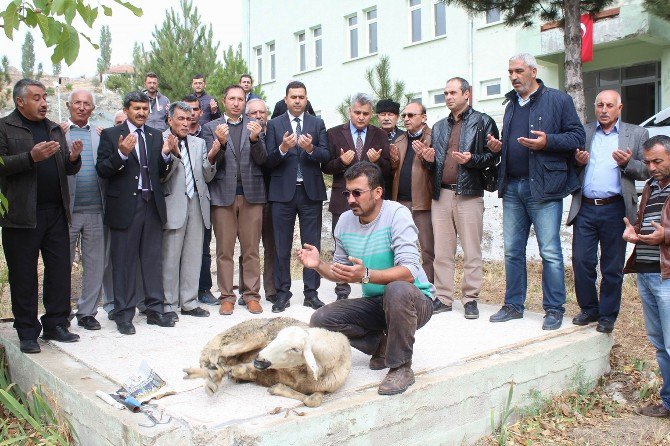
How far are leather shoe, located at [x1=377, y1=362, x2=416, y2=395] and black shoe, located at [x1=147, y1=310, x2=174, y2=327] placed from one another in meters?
2.18

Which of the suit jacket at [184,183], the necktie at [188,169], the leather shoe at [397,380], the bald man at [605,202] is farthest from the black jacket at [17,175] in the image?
the bald man at [605,202]

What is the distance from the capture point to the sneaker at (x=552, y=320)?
496 cm

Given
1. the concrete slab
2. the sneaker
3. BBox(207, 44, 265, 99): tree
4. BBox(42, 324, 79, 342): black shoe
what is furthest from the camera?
BBox(207, 44, 265, 99): tree

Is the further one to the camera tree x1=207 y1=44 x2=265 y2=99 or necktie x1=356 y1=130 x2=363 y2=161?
tree x1=207 y1=44 x2=265 y2=99

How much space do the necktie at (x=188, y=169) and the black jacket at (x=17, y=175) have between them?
107 cm

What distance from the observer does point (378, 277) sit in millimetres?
3688

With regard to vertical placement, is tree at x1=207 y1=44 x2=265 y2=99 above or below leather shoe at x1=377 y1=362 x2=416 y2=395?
above

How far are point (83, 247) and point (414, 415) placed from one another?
9.71ft

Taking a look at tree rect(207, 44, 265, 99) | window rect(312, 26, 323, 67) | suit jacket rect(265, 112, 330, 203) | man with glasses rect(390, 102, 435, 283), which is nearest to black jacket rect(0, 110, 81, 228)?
suit jacket rect(265, 112, 330, 203)

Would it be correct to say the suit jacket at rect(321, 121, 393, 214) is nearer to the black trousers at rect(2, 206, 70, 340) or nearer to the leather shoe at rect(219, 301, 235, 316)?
the leather shoe at rect(219, 301, 235, 316)

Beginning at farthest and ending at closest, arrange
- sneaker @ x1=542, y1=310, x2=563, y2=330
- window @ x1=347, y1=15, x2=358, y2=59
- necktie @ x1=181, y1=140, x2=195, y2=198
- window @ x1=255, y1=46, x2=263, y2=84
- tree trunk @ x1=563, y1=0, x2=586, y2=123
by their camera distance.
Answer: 1. window @ x1=255, y1=46, x2=263, y2=84
2. window @ x1=347, y1=15, x2=358, y2=59
3. tree trunk @ x1=563, y1=0, x2=586, y2=123
4. necktie @ x1=181, y1=140, x2=195, y2=198
5. sneaker @ x1=542, y1=310, x2=563, y2=330

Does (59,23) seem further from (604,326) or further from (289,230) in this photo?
(604,326)

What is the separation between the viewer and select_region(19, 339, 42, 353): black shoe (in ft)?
14.8

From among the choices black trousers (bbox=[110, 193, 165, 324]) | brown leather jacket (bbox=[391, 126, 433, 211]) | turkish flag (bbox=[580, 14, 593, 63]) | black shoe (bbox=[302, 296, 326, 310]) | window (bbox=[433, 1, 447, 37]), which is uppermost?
window (bbox=[433, 1, 447, 37])
